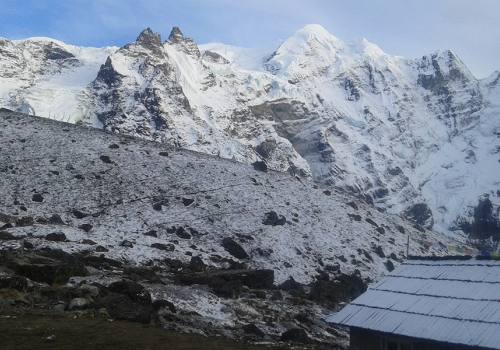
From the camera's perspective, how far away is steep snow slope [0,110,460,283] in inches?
1773

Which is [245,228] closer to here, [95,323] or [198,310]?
[198,310]

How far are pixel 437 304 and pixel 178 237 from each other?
3149cm

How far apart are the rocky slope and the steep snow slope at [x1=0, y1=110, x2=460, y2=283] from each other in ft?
0.57

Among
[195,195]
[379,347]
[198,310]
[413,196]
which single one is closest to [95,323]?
[198,310]

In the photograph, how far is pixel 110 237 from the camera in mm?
42656

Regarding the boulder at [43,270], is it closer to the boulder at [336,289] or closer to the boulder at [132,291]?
the boulder at [132,291]

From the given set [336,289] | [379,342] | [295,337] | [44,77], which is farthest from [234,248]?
[44,77]

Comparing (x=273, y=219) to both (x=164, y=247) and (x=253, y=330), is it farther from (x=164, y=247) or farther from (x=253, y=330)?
(x=253, y=330)

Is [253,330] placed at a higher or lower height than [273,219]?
lower

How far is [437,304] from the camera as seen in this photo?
17.9 metres

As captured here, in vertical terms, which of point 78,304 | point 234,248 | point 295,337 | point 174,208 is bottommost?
point 295,337

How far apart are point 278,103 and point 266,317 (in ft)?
531

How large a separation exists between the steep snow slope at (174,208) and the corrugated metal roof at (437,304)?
2139 cm

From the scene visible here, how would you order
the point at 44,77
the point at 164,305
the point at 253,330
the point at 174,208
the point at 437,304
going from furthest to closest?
the point at 44,77, the point at 174,208, the point at 164,305, the point at 253,330, the point at 437,304
